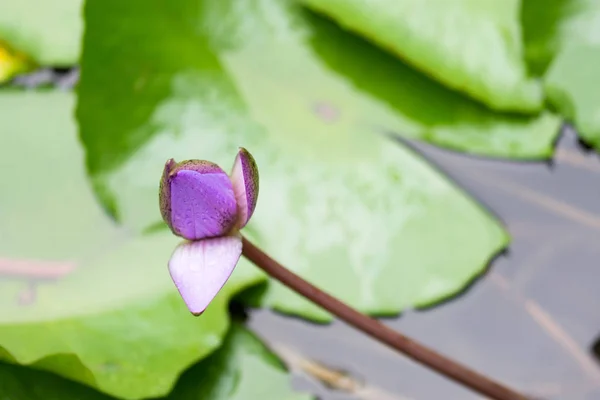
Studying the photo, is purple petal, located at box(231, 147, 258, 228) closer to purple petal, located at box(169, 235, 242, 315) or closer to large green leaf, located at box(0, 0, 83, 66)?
purple petal, located at box(169, 235, 242, 315)

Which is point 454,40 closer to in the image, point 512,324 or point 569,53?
point 569,53

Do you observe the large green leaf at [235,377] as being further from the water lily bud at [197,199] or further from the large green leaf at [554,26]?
the large green leaf at [554,26]

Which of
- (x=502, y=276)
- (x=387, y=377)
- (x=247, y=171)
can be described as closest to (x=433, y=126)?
(x=502, y=276)

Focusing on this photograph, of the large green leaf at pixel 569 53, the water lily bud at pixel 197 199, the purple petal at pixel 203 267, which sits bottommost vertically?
the purple petal at pixel 203 267

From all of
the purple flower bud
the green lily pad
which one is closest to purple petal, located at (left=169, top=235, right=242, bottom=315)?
the purple flower bud

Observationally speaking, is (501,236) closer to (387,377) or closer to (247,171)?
(387,377)

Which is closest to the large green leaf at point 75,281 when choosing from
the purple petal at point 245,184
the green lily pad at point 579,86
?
the purple petal at point 245,184
